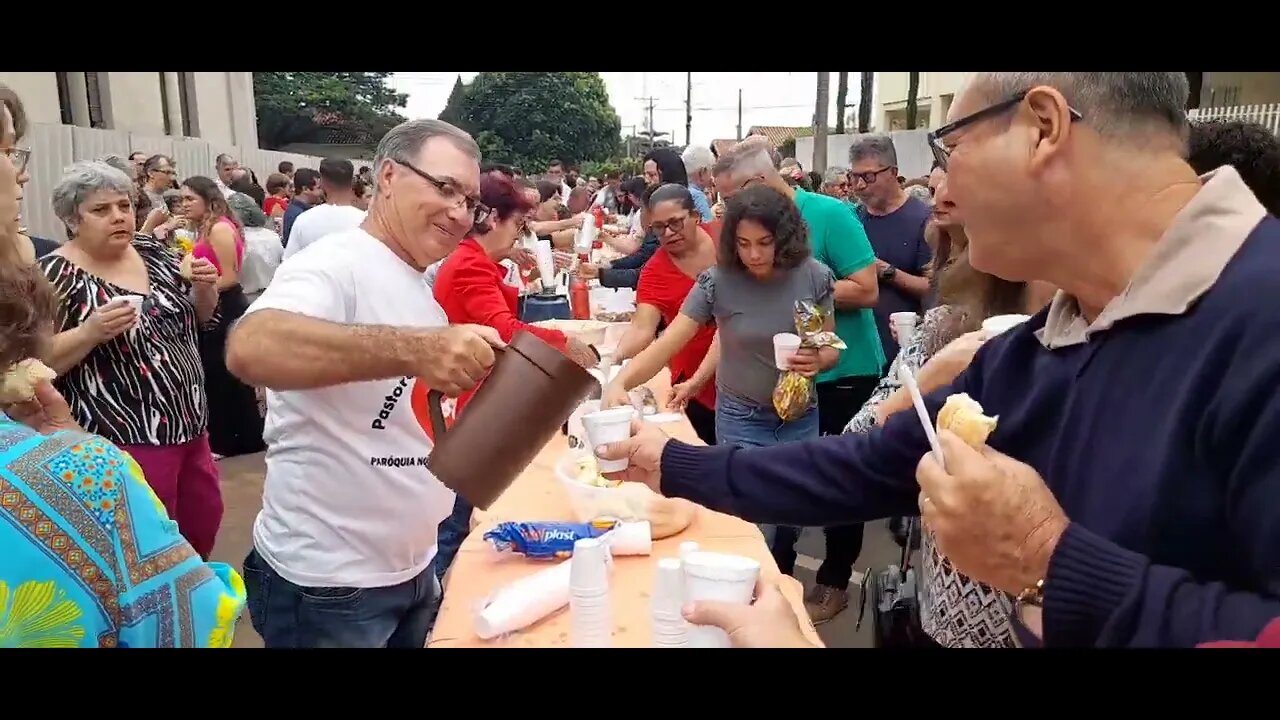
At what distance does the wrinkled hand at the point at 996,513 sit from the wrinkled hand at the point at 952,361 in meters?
0.81

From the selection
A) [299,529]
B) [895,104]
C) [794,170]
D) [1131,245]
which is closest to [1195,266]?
[1131,245]

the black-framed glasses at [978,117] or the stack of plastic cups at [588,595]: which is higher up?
the black-framed glasses at [978,117]

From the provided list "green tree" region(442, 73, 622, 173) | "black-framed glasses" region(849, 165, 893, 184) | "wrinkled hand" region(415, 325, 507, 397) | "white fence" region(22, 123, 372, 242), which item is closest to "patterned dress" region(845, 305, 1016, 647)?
"wrinkled hand" region(415, 325, 507, 397)

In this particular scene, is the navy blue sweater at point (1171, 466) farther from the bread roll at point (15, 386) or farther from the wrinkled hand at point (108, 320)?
the wrinkled hand at point (108, 320)

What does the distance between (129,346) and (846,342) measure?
9.44ft

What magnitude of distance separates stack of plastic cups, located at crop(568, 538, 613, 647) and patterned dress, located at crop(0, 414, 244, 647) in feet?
2.08

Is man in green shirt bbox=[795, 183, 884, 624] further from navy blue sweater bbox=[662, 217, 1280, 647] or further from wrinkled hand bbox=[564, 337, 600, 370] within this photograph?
navy blue sweater bbox=[662, 217, 1280, 647]

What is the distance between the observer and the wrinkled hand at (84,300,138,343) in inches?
101

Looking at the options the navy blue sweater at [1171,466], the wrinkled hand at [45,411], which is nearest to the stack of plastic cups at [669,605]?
the navy blue sweater at [1171,466]

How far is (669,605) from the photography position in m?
1.39

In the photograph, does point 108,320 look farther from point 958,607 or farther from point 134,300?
point 958,607

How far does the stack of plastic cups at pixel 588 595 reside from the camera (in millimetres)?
1502
